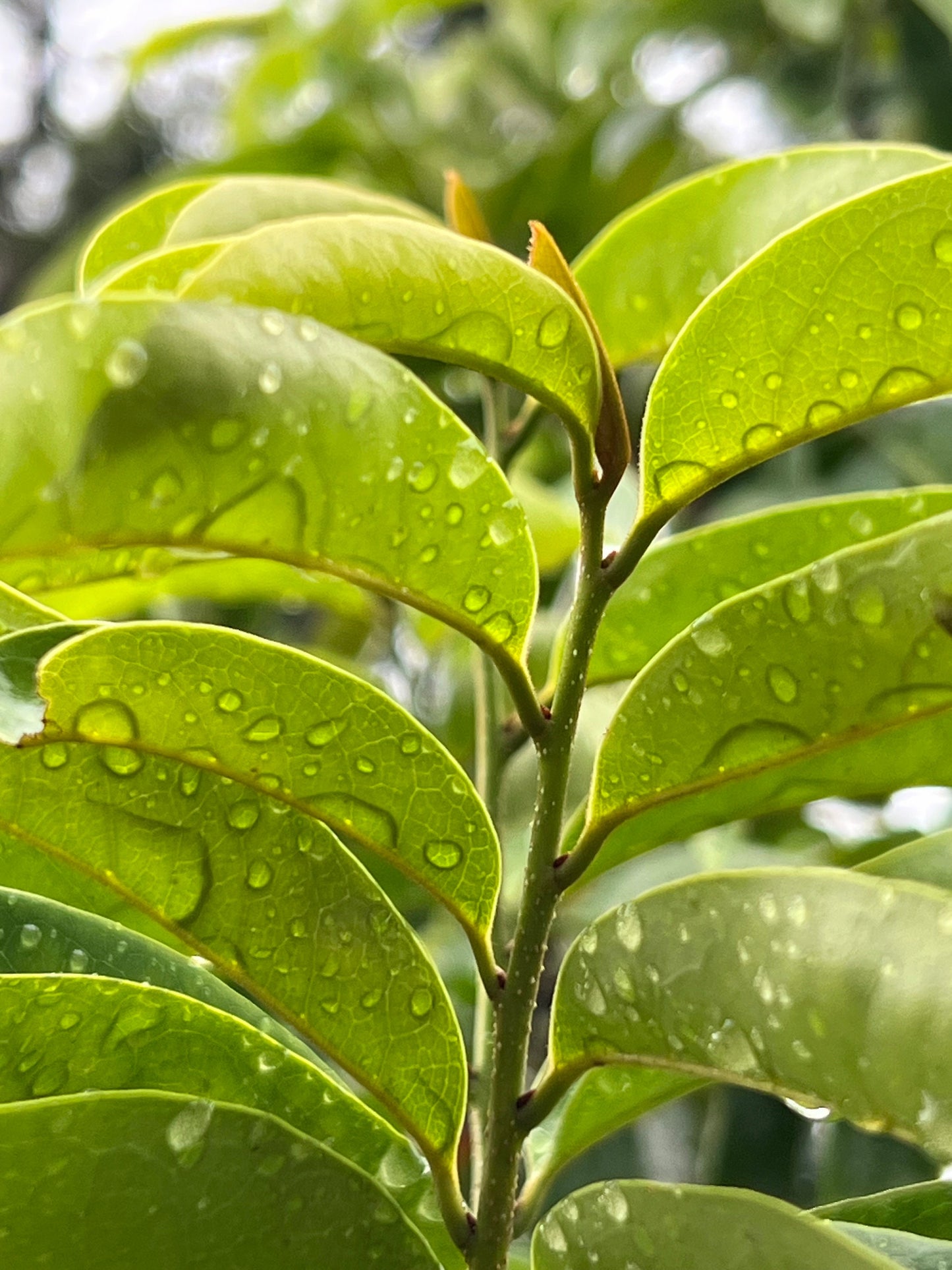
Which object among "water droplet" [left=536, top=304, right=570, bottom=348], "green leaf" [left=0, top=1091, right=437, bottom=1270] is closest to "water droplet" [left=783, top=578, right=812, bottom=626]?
"water droplet" [left=536, top=304, right=570, bottom=348]

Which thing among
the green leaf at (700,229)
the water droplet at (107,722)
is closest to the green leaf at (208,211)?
the green leaf at (700,229)

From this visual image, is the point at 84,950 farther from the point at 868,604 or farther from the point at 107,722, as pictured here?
the point at 868,604

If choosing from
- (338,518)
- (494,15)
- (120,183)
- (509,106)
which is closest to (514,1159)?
(338,518)

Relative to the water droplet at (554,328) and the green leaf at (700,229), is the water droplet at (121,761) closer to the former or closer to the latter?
the water droplet at (554,328)

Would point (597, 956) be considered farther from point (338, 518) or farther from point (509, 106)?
point (509, 106)

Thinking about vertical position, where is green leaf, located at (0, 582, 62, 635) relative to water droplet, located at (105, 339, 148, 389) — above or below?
below

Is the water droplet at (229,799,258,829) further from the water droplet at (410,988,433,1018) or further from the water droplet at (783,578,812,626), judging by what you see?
the water droplet at (783,578,812,626)

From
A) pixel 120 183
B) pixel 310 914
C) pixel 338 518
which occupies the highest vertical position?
pixel 338 518
